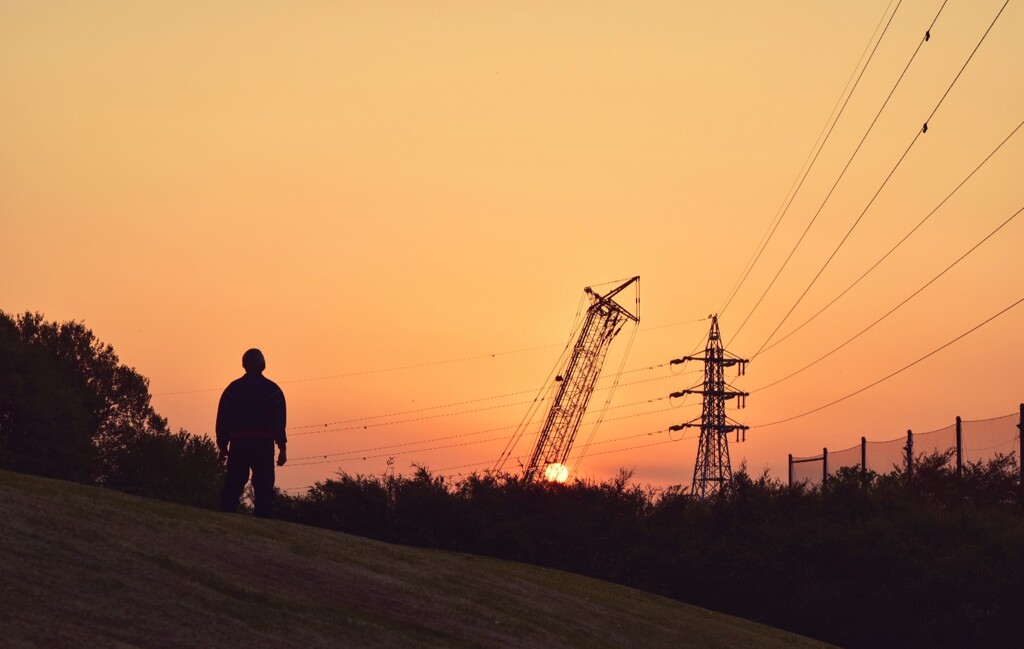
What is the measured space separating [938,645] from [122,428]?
57.6 m

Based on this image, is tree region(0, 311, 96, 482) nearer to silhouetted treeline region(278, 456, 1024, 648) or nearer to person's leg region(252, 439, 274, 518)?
silhouetted treeline region(278, 456, 1024, 648)

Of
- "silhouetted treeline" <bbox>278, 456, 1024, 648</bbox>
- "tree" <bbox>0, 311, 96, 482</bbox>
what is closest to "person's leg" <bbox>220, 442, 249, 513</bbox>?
"silhouetted treeline" <bbox>278, 456, 1024, 648</bbox>

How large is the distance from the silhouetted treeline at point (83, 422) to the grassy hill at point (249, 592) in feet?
138

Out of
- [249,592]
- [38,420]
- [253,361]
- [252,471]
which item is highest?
[38,420]

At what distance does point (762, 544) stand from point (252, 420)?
46.1ft

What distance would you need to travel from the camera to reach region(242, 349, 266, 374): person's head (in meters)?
21.1

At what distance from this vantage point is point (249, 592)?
14.4m

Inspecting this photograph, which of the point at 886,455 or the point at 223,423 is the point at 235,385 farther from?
the point at 886,455

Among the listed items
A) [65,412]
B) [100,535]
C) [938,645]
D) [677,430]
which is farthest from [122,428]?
[100,535]

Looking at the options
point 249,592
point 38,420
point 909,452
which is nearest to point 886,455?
point 909,452

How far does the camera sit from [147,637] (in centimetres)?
1190

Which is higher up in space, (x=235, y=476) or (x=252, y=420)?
(x=252, y=420)

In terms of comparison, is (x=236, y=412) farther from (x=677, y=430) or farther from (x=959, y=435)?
(x=677, y=430)

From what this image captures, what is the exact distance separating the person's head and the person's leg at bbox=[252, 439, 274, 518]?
1.14 metres
